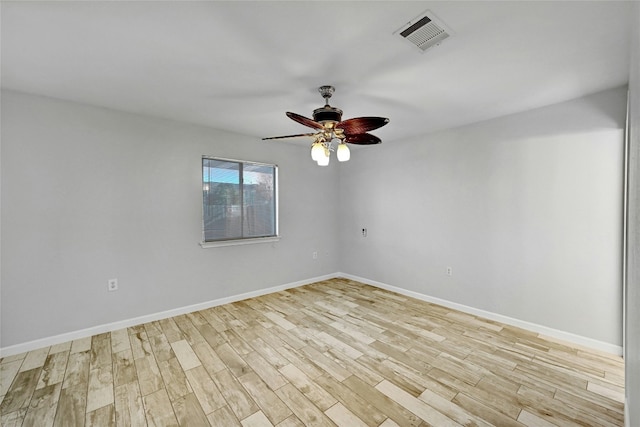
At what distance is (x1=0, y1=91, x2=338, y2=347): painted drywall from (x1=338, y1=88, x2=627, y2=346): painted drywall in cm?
235

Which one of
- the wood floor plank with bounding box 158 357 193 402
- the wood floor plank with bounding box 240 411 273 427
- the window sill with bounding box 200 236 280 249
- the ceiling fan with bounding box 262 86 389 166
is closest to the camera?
the wood floor plank with bounding box 240 411 273 427

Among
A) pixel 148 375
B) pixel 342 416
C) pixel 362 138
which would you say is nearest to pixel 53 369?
pixel 148 375

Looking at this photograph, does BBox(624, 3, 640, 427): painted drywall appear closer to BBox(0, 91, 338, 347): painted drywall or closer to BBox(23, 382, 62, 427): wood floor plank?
BBox(23, 382, 62, 427): wood floor plank

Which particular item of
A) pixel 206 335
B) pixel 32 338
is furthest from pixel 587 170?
pixel 32 338

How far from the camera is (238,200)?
3.85 metres

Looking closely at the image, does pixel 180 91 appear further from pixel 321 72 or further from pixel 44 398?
pixel 44 398

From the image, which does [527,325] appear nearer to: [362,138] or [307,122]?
[362,138]

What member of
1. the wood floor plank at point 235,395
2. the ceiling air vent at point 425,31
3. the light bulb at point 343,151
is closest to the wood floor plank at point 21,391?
the wood floor plank at point 235,395

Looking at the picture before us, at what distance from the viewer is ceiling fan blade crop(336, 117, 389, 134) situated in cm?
206

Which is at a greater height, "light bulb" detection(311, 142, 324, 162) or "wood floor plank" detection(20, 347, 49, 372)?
"light bulb" detection(311, 142, 324, 162)

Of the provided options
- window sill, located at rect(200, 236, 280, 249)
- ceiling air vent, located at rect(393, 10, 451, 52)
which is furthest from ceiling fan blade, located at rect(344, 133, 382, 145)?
window sill, located at rect(200, 236, 280, 249)

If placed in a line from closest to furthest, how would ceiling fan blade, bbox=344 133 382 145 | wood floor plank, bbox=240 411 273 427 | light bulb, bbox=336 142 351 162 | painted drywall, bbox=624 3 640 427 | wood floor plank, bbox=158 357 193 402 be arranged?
1. painted drywall, bbox=624 3 640 427
2. wood floor plank, bbox=240 411 273 427
3. wood floor plank, bbox=158 357 193 402
4. light bulb, bbox=336 142 351 162
5. ceiling fan blade, bbox=344 133 382 145

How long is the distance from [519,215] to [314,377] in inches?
107

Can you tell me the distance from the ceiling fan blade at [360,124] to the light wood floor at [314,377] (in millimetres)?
1977
